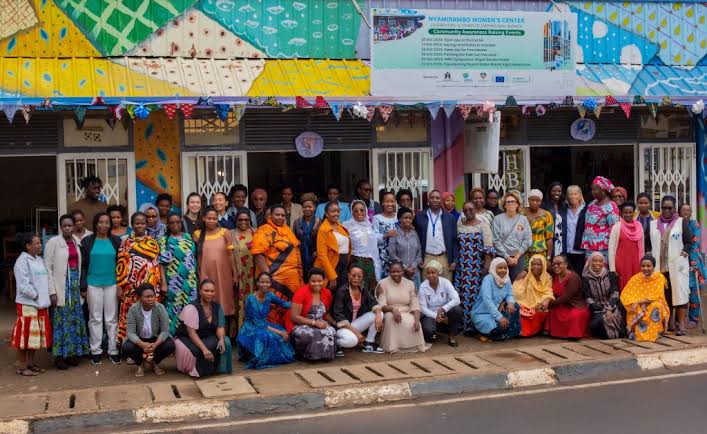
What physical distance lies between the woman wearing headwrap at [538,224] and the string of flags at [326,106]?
1361mm

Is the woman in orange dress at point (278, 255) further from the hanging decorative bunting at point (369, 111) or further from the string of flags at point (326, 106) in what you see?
the hanging decorative bunting at point (369, 111)

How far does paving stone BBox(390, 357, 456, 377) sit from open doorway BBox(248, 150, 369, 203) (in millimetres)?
5269

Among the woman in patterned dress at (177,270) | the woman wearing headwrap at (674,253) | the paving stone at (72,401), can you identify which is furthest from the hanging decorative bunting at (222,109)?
the woman wearing headwrap at (674,253)

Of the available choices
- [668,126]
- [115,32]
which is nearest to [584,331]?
[668,126]

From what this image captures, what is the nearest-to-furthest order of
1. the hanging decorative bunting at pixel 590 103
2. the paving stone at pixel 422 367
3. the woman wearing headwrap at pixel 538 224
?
the paving stone at pixel 422 367 → the woman wearing headwrap at pixel 538 224 → the hanging decorative bunting at pixel 590 103

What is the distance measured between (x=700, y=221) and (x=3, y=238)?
11.1 meters

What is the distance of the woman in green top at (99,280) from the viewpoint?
952cm

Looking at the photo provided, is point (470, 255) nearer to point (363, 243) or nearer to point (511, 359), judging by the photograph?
point (363, 243)

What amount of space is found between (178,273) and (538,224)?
14.0ft

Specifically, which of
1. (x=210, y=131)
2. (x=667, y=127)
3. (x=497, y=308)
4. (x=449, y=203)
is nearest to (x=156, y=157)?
(x=210, y=131)

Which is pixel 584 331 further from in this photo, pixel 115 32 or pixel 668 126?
pixel 115 32

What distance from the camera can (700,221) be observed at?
14227mm

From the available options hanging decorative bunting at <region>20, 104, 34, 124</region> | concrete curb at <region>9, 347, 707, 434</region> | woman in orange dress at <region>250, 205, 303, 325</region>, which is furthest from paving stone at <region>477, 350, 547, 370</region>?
hanging decorative bunting at <region>20, 104, 34, 124</region>

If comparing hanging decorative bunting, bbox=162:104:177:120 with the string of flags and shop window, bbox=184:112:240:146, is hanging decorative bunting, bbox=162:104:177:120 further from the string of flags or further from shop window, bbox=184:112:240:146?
shop window, bbox=184:112:240:146
